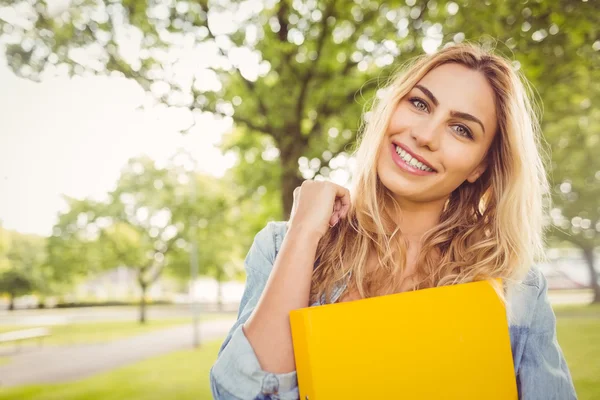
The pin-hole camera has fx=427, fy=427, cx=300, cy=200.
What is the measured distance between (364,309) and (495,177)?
0.91 m

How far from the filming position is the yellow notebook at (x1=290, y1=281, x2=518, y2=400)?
3.27 ft

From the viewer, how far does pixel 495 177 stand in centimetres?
163

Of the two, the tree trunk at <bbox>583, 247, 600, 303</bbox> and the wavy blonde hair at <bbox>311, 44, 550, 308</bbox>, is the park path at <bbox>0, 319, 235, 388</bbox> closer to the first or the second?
the wavy blonde hair at <bbox>311, 44, 550, 308</bbox>

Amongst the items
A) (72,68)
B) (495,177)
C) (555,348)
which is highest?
(72,68)

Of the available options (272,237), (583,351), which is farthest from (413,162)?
(583,351)

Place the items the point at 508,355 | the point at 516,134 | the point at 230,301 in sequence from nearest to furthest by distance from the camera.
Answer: the point at 508,355, the point at 516,134, the point at 230,301

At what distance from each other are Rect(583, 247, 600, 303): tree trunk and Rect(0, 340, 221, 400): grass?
16.8 metres

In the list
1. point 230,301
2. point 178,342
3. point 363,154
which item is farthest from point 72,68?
point 230,301

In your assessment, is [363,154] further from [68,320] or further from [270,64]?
[68,320]

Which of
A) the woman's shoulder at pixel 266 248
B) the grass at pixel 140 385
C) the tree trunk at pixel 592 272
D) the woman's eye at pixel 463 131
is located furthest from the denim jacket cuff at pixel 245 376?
the tree trunk at pixel 592 272

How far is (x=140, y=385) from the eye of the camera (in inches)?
427

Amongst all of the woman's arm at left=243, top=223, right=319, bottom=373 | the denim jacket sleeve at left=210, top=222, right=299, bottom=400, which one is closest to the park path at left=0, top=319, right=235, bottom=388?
the denim jacket sleeve at left=210, top=222, right=299, bottom=400

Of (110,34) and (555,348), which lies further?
(110,34)

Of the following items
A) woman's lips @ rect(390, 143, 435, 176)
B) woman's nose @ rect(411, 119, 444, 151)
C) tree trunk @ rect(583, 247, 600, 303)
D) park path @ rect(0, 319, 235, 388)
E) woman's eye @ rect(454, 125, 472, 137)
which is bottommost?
park path @ rect(0, 319, 235, 388)
